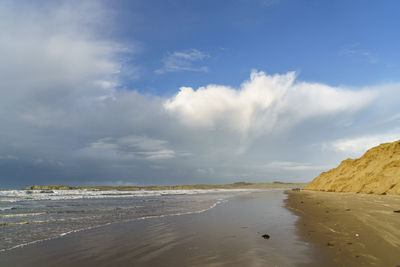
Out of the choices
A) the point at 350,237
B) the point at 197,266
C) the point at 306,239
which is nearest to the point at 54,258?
the point at 197,266

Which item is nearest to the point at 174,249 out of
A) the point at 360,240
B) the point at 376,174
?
the point at 360,240

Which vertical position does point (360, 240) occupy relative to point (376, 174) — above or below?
below

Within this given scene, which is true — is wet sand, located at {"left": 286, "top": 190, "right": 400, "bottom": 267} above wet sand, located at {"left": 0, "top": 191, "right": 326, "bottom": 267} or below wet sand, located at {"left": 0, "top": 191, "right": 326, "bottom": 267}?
above

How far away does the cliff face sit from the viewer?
27.3 metres

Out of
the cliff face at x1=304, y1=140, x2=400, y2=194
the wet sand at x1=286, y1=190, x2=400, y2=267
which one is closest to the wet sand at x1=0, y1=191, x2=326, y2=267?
the wet sand at x1=286, y1=190, x2=400, y2=267

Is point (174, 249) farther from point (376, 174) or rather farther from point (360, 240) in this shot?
point (376, 174)

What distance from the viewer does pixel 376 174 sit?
30781 millimetres

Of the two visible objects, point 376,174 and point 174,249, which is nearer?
point 174,249

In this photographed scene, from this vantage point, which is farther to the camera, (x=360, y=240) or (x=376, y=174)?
(x=376, y=174)

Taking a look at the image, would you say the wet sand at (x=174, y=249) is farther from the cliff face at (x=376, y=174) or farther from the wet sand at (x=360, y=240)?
the cliff face at (x=376, y=174)

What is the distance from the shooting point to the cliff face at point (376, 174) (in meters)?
27.3

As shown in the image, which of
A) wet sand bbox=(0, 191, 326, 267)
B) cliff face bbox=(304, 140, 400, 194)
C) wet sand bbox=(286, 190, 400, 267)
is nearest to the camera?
wet sand bbox=(286, 190, 400, 267)

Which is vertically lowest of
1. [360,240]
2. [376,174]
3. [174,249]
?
[174,249]

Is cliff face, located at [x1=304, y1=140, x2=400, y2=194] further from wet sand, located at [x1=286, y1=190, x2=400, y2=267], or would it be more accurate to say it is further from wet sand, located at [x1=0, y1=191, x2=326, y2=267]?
wet sand, located at [x1=0, y1=191, x2=326, y2=267]
